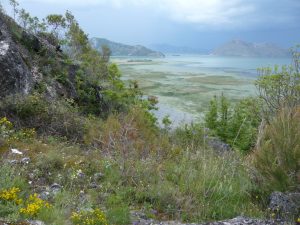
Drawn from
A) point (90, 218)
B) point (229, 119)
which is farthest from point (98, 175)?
point (229, 119)

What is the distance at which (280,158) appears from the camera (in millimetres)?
4938

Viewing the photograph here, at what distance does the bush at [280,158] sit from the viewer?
489cm

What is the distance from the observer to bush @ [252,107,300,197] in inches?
193

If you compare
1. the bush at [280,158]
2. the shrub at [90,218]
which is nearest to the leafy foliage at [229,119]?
the bush at [280,158]

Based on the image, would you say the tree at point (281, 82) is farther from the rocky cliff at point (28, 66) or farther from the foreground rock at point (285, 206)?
the foreground rock at point (285, 206)

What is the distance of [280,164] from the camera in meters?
4.93

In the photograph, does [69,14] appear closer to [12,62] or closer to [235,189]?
[12,62]

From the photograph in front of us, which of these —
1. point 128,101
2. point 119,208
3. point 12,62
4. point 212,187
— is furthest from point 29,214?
point 128,101

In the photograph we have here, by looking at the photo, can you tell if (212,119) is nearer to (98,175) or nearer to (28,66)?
(28,66)

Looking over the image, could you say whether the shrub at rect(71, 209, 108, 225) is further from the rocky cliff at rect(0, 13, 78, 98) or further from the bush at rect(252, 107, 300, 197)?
the rocky cliff at rect(0, 13, 78, 98)

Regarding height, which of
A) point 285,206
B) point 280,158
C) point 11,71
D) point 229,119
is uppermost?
point 11,71

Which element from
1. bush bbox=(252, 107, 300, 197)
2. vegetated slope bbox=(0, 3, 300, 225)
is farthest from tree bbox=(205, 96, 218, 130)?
bush bbox=(252, 107, 300, 197)

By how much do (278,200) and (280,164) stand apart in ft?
1.64

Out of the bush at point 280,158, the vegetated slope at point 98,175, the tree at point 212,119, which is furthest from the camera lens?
the tree at point 212,119
